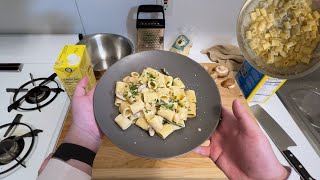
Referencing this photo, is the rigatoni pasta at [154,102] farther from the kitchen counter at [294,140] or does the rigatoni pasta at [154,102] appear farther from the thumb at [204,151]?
the kitchen counter at [294,140]

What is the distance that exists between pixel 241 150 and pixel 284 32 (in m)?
0.34

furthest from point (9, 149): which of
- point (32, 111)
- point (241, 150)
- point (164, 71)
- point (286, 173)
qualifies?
point (286, 173)

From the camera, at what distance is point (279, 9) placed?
0.55m

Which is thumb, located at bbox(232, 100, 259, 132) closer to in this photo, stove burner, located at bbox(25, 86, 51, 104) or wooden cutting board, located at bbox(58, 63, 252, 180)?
wooden cutting board, located at bbox(58, 63, 252, 180)

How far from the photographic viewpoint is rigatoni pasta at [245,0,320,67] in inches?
21.0

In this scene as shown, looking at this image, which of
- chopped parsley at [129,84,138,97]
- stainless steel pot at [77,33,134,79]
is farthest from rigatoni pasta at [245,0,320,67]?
stainless steel pot at [77,33,134,79]

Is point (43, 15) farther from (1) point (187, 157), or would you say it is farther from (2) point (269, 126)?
(2) point (269, 126)

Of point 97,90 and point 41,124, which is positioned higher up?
point 97,90

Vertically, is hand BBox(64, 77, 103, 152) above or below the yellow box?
below

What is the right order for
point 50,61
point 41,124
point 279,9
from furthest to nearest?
point 50,61 → point 41,124 → point 279,9

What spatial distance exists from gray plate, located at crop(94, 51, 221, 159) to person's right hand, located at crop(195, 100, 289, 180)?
66 mm

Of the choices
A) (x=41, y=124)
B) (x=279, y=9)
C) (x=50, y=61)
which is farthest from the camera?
(x=50, y=61)

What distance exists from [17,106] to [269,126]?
2.81 feet

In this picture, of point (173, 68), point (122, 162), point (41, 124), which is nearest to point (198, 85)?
point (173, 68)
